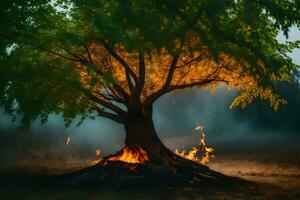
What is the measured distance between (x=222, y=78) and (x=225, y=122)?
39148mm

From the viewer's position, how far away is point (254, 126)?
58156 mm

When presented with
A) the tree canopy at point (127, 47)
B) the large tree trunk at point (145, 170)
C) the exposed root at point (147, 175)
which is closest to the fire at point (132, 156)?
the large tree trunk at point (145, 170)

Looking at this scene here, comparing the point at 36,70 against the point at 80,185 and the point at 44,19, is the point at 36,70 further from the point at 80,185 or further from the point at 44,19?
Answer: the point at 80,185

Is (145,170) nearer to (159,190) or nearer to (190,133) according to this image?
(159,190)

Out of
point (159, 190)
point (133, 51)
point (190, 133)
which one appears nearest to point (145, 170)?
point (159, 190)

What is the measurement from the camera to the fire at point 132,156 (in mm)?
21453

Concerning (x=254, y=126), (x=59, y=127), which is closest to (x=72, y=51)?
(x=59, y=127)

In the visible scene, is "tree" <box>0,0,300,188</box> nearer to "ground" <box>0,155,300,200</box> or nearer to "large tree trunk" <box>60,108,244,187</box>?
"large tree trunk" <box>60,108,244,187</box>

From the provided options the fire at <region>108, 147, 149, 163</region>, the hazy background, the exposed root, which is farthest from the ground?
the hazy background

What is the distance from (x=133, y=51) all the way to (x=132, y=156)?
21.3 feet

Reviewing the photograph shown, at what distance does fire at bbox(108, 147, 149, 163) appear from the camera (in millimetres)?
21453

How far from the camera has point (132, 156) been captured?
21.7 meters

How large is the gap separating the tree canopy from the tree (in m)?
0.04

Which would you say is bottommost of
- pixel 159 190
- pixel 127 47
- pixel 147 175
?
pixel 159 190
